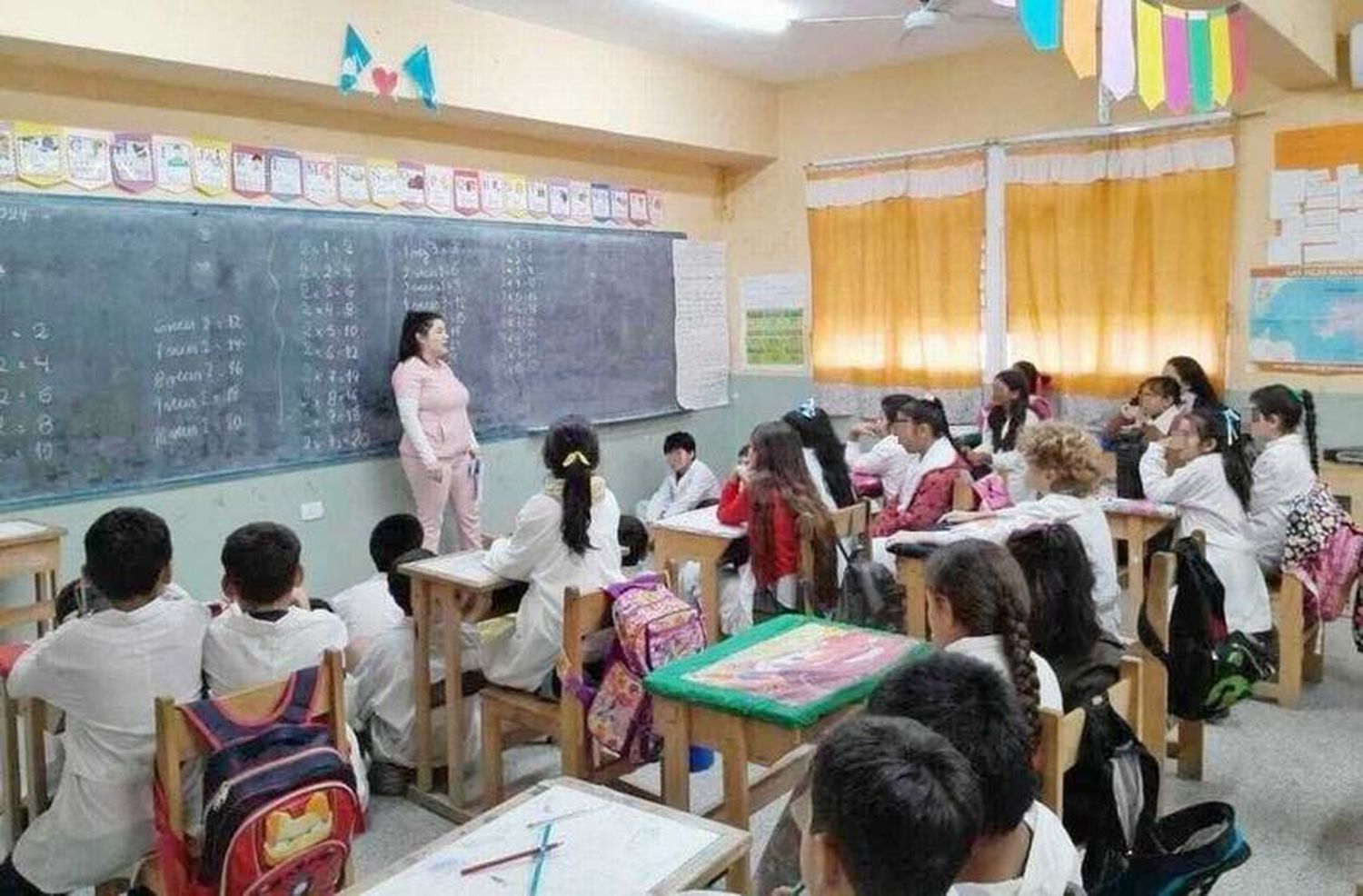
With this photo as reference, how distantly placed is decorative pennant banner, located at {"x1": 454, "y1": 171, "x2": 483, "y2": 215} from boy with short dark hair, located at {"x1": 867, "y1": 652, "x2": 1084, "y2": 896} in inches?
173

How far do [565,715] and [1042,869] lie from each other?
147 cm

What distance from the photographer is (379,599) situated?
3.35m

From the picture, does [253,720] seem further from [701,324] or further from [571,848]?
[701,324]

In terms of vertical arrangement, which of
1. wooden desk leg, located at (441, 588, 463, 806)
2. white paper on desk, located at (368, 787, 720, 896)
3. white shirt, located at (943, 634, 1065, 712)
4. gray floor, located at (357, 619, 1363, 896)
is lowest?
gray floor, located at (357, 619, 1363, 896)

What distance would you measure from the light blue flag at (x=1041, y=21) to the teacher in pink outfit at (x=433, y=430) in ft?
10.1

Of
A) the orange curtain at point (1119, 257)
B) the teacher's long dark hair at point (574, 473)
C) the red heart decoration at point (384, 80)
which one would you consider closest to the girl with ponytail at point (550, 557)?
the teacher's long dark hair at point (574, 473)

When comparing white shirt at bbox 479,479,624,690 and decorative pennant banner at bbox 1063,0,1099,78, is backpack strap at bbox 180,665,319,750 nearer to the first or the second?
white shirt at bbox 479,479,624,690

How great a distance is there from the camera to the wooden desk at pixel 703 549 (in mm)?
3742

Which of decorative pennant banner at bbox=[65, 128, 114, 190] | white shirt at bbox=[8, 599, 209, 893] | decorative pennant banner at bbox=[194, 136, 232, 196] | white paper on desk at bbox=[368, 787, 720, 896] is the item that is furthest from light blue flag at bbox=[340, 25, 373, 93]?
white paper on desk at bbox=[368, 787, 720, 896]

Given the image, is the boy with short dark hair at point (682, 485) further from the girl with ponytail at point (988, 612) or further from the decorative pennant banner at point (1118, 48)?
the girl with ponytail at point (988, 612)

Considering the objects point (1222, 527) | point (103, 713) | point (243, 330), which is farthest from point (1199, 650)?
point (243, 330)

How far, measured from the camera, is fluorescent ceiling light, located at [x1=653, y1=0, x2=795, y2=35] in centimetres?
459

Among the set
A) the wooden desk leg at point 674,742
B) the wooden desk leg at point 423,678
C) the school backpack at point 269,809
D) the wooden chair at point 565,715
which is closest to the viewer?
the school backpack at point 269,809

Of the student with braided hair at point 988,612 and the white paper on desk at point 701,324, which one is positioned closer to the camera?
the student with braided hair at point 988,612
